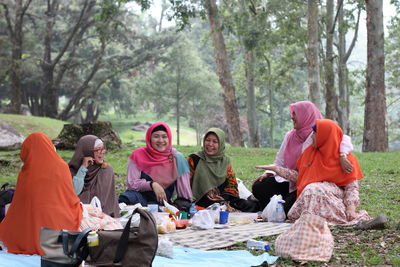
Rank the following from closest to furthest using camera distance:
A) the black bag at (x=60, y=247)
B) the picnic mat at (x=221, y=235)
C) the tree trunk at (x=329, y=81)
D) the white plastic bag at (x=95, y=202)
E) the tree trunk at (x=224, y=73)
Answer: the black bag at (x=60, y=247) → the picnic mat at (x=221, y=235) → the white plastic bag at (x=95, y=202) → the tree trunk at (x=224, y=73) → the tree trunk at (x=329, y=81)

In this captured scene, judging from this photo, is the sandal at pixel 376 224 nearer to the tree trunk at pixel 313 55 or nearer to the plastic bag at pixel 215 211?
the plastic bag at pixel 215 211

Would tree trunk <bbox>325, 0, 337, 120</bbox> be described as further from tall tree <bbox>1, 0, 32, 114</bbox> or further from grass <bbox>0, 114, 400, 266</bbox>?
tall tree <bbox>1, 0, 32, 114</bbox>

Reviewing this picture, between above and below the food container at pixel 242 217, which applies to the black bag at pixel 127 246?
above

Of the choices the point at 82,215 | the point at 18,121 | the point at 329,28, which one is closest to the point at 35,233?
the point at 82,215

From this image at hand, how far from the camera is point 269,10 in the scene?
68.5 ft

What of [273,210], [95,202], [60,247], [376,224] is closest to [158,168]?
[95,202]

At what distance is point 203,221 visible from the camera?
611 cm

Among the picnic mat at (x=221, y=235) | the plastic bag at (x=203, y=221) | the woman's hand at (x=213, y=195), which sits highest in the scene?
the woman's hand at (x=213, y=195)

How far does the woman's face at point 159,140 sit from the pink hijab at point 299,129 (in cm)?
152

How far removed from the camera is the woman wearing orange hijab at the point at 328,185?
243 inches

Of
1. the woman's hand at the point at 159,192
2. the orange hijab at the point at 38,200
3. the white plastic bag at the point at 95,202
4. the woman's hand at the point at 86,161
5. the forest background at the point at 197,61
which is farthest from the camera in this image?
the forest background at the point at 197,61

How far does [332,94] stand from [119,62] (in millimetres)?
12008

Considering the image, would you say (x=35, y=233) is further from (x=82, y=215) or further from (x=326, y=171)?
(x=326, y=171)

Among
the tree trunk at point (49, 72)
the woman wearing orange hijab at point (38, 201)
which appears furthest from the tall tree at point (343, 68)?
the woman wearing orange hijab at point (38, 201)
